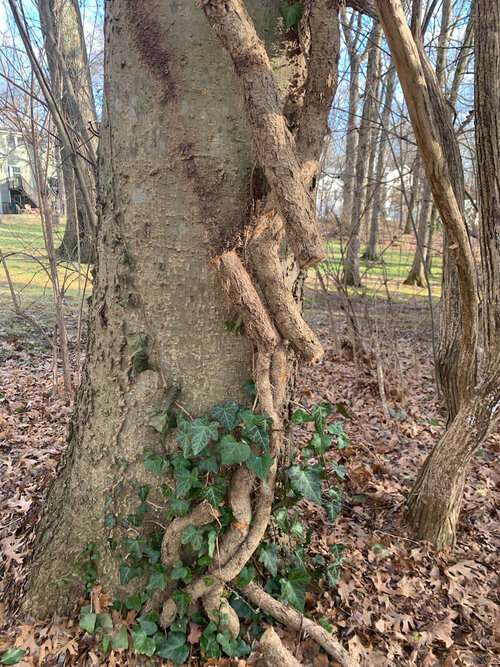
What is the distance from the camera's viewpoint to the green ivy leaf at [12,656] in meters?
1.75

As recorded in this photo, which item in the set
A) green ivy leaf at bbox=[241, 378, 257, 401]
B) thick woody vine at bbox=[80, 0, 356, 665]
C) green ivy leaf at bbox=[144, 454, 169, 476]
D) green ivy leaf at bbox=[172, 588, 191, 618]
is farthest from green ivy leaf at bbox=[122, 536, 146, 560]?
green ivy leaf at bbox=[241, 378, 257, 401]

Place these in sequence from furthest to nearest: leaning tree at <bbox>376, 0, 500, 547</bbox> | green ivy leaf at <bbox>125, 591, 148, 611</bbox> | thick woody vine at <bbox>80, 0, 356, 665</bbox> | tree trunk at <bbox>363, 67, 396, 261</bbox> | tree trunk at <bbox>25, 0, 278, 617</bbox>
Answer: tree trunk at <bbox>363, 67, 396, 261</bbox>
leaning tree at <bbox>376, 0, 500, 547</bbox>
green ivy leaf at <bbox>125, 591, 148, 611</bbox>
tree trunk at <bbox>25, 0, 278, 617</bbox>
thick woody vine at <bbox>80, 0, 356, 665</bbox>

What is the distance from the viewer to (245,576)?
186 cm

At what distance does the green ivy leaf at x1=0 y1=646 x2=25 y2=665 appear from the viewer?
1.75m

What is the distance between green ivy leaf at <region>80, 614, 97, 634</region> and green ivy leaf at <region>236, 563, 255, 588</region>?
64 centimetres

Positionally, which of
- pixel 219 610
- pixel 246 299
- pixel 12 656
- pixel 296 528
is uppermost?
pixel 246 299

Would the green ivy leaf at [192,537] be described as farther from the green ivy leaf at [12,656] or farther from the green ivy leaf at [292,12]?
the green ivy leaf at [292,12]

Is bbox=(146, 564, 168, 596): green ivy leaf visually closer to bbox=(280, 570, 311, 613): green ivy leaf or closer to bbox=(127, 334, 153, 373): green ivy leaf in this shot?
bbox=(280, 570, 311, 613): green ivy leaf

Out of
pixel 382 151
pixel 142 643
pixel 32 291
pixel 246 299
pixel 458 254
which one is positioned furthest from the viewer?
pixel 32 291

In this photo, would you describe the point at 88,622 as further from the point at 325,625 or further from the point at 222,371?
the point at 222,371

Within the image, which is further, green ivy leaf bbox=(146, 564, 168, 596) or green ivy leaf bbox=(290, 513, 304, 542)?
green ivy leaf bbox=(290, 513, 304, 542)

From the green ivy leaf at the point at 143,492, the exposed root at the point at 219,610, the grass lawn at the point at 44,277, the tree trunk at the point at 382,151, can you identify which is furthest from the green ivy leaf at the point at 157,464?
the grass lawn at the point at 44,277

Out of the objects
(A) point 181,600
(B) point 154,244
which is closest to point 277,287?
(B) point 154,244

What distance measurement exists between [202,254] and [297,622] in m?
1.62
